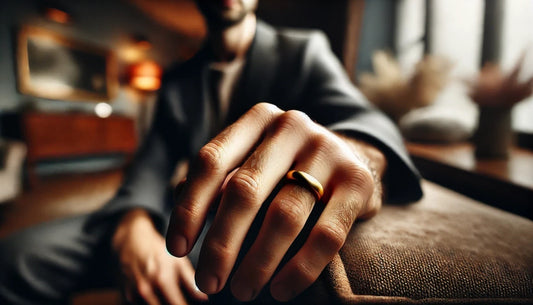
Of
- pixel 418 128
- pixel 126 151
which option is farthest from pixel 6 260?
pixel 126 151

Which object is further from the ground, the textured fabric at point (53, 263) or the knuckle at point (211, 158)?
the knuckle at point (211, 158)

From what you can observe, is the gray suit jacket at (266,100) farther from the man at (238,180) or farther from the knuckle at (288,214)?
the knuckle at (288,214)

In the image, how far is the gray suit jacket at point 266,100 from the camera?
0.29 metres

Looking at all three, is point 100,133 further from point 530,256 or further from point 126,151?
point 530,256

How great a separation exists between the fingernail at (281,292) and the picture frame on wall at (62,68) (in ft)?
10.6

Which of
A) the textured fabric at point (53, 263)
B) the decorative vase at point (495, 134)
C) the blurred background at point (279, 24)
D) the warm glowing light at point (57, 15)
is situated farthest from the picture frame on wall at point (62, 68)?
the decorative vase at point (495, 134)

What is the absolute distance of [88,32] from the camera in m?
2.85

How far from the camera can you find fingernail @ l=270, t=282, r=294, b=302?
0.55 feet

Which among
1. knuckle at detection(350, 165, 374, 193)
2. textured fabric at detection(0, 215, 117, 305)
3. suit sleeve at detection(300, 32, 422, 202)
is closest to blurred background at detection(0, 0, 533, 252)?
suit sleeve at detection(300, 32, 422, 202)

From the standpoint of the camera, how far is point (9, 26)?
7.38 feet

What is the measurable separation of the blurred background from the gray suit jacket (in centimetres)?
22

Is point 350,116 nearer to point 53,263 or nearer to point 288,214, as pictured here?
point 288,214

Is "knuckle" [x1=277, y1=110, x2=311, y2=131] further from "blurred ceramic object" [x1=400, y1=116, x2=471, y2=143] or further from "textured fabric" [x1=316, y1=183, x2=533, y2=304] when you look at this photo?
"blurred ceramic object" [x1=400, y1=116, x2=471, y2=143]

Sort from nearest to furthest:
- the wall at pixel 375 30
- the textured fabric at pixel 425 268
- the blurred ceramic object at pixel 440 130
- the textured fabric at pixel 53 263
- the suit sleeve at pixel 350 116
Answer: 1. the textured fabric at pixel 425 268
2. the suit sleeve at pixel 350 116
3. the textured fabric at pixel 53 263
4. the blurred ceramic object at pixel 440 130
5. the wall at pixel 375 30
